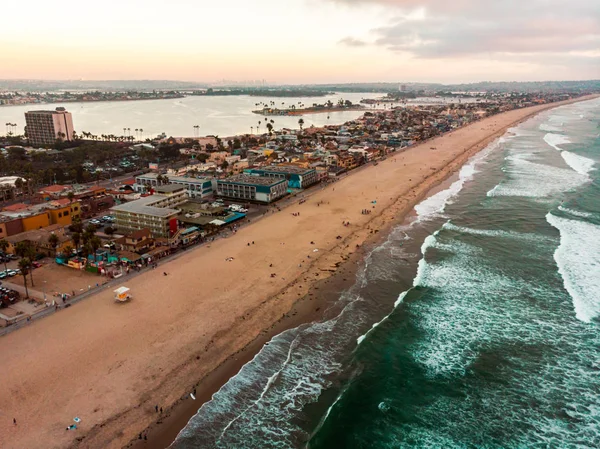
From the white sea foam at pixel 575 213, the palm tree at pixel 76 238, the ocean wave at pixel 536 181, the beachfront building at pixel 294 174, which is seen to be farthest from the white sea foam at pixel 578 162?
the palm tree at pixel 76 238

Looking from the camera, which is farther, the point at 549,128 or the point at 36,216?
the point at 549,128

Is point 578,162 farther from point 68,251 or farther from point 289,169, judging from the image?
point 68,251

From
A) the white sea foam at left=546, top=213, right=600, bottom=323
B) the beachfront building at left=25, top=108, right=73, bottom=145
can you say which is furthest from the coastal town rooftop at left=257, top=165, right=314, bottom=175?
the beachfront building at left=25, top=108, right=73, bottom=145

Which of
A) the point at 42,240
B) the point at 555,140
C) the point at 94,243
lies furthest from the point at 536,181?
the point at 42,240

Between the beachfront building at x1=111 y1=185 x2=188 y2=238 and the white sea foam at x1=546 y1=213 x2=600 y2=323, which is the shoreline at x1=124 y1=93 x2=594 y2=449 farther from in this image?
the beachfront building at x1=111 y1=185 x2=188 y2=238

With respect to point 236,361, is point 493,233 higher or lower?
higher

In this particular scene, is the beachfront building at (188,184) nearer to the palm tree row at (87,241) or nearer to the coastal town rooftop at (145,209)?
the coastal town rooftop at (145,209)

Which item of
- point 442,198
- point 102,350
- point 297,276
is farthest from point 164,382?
point 442,198
